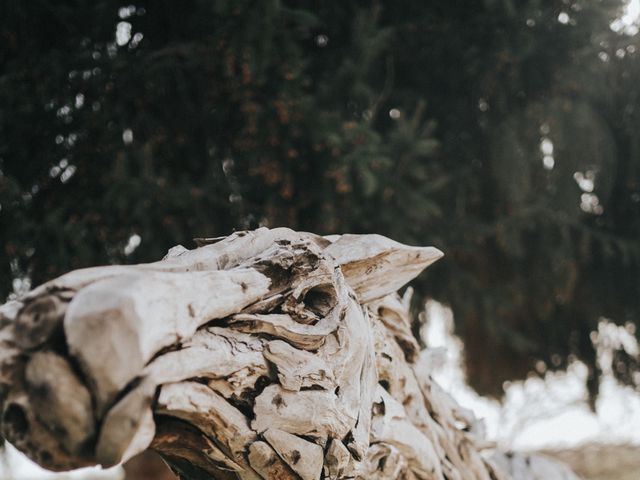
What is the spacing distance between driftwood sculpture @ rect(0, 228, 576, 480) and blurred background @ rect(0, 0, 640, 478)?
1929mm

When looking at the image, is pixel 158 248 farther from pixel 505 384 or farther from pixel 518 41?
pixel 505 384

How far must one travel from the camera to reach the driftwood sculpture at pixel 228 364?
2.50ft

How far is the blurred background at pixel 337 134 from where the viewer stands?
10.7 ft

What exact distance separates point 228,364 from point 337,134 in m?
2.47

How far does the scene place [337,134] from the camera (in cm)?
331

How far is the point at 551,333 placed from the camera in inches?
213

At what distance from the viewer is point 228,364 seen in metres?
0.98

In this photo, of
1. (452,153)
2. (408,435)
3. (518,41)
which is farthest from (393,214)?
(408,435)

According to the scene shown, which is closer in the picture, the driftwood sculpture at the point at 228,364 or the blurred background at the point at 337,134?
the driftwood sculpture at the point at 228,364

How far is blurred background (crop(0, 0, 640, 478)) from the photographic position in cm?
325

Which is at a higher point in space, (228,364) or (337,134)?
(228,364)

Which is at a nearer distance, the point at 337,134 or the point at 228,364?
the point at 228,364

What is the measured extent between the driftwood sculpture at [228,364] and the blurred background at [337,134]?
75.9 inches

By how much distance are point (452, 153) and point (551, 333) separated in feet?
6.83
